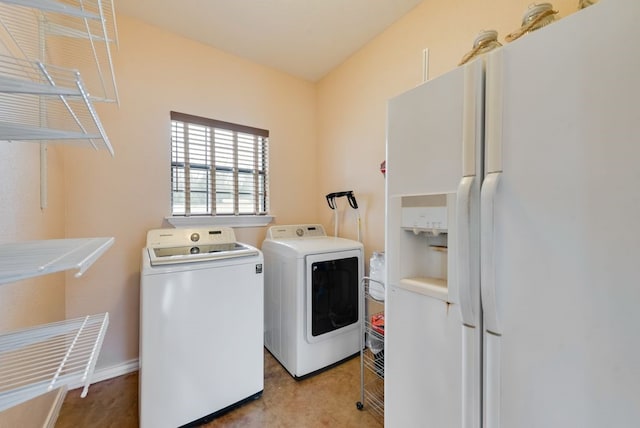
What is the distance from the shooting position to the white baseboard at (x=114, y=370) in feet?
6.14

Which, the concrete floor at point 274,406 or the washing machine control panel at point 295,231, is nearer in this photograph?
the concrete floor at point 274,406

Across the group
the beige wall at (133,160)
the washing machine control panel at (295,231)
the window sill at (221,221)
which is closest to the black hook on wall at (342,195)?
the washing machine control panel at (295,231)

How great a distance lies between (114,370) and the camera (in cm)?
194

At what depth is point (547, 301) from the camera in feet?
2.41

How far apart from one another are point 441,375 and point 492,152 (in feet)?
2.80

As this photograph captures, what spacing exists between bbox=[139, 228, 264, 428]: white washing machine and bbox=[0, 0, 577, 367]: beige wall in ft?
1.67

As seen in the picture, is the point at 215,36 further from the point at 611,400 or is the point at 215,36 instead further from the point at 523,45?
the point at 611,400

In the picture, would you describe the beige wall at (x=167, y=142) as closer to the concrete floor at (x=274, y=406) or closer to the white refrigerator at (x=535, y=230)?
the concrete floor at (x=274, y=406)

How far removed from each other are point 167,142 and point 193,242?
2.93 feet

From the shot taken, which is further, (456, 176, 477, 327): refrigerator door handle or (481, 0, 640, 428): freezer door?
(456, 176, 477, 327): refrigerator door handle

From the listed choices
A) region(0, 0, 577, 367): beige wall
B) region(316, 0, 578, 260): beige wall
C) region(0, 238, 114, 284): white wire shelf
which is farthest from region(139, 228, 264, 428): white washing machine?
region(316, 0, 578, 260): beige wall

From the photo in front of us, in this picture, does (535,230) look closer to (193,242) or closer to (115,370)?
(193,242)

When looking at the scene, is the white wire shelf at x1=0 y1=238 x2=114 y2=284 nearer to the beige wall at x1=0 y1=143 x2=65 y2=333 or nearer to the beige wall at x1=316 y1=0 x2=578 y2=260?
the beige wall at x1=0 y1=143 x2=65 y2=333

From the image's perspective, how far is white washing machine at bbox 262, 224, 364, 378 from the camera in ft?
6.18
